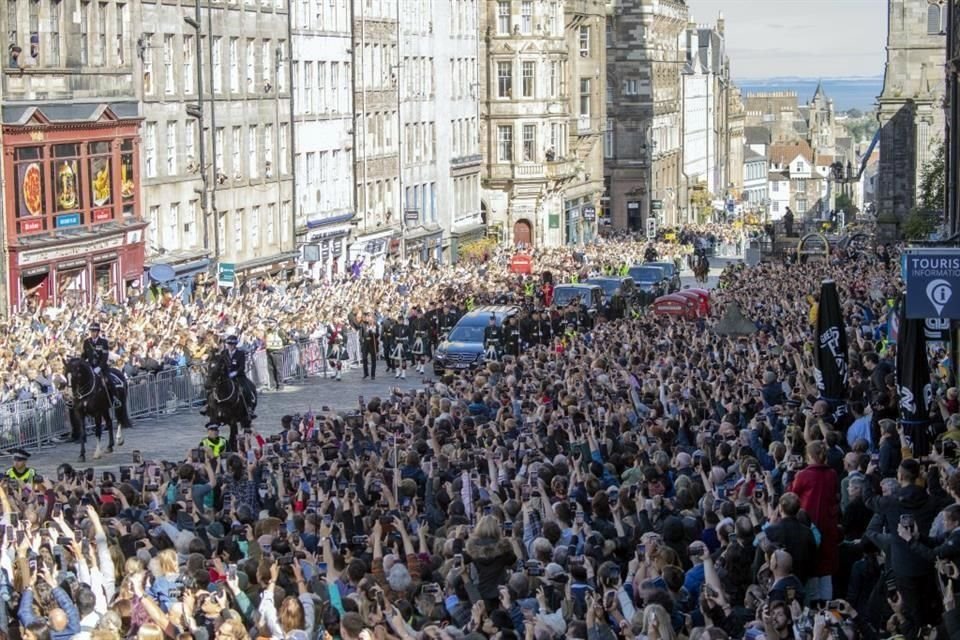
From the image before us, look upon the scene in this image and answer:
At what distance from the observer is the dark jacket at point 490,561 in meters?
15.0

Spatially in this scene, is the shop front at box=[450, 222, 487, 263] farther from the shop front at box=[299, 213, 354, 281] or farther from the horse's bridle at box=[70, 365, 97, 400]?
the horse's bridle at box=[70, 365, 97, 400]

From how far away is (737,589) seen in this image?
1473 centimetres

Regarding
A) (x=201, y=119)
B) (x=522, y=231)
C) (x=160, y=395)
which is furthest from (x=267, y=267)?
(x=522, y=231)

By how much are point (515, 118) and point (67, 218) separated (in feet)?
142

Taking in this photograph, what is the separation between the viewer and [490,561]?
15078mm

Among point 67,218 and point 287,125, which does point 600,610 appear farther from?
point 287,125

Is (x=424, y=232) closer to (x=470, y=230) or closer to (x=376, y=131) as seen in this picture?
(x=376, y=131)

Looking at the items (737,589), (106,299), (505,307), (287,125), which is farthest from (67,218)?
(737,589)

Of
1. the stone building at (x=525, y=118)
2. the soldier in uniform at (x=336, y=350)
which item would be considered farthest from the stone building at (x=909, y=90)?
the soldier in uniform at (x=336, y=350)

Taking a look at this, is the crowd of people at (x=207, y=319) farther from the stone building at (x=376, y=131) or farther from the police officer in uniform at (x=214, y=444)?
the stone building at (x=376, y=131)

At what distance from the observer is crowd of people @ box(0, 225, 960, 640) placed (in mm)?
13867

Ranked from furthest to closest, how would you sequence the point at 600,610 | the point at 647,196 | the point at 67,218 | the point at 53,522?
1. the point at 647,196
2. the point at 67,218
3. the point at 53,522
4. the point at 600,610

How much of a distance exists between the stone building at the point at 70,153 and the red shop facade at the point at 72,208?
0.08 feet

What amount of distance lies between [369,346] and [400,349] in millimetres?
1106
